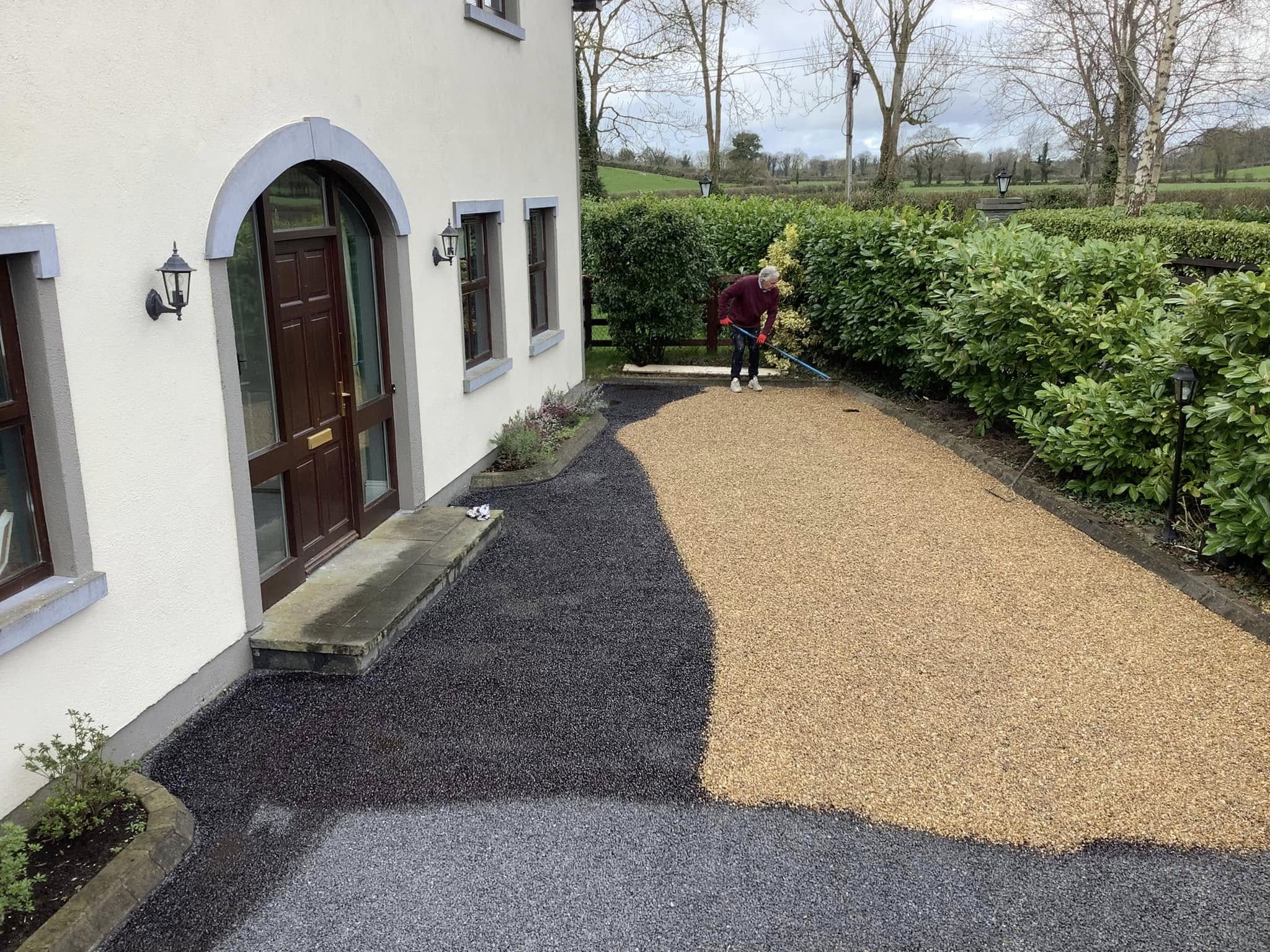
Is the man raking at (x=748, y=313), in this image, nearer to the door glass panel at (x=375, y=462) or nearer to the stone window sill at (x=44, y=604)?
the door glass panel at (x=375, y=462)

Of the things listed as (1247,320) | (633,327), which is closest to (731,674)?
(1247,320)

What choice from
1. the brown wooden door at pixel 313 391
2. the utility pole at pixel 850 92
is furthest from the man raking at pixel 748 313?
the utility pole at pixel 850 92

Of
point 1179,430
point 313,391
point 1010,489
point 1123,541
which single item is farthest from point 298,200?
point 1010,489

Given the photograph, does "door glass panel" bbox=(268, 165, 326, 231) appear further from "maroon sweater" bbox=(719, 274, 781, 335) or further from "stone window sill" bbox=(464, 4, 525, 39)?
"maroon sweater" bbox=(719, 274, 781, 335)

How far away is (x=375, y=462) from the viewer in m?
7.55

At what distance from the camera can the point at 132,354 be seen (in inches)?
177

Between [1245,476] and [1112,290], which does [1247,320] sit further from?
[1112,290]

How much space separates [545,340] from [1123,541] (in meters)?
6.41

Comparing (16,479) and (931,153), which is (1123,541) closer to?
(16,479)

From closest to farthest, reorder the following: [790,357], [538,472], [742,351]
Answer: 1. [538,472]
2. [742,351]
3. [790,357]

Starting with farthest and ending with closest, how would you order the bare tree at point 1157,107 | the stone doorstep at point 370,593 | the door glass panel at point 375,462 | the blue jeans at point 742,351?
the bare tree at point 1157,107 → the blue jeans at point 742,351 → the door glass panel at point 375,462 → the stone doorstep at point 370,593

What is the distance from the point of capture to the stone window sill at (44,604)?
12.5 feet

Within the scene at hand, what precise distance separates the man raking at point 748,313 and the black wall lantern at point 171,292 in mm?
9720

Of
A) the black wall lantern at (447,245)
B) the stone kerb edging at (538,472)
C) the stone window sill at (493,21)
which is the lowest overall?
the stone kerb edging at (538,472)
